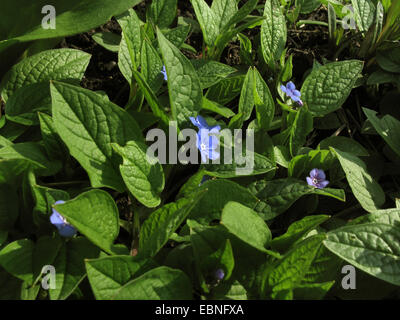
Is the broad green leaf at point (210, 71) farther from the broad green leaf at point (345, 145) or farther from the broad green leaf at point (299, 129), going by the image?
the broad green leaf at point (345, 145)

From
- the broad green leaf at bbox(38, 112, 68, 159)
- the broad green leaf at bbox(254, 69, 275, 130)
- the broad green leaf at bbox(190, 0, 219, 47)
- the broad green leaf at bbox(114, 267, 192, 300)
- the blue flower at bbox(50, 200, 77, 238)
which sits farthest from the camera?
the broad green leaf at bbox(190, 0, 219, 47)

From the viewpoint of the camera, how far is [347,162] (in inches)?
75.1

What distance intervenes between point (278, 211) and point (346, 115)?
0.95m

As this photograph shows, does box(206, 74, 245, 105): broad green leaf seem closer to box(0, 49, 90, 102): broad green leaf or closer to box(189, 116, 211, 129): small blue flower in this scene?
box(189, 116, 211, 129): small blue flower

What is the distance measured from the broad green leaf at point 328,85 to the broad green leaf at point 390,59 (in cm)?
32

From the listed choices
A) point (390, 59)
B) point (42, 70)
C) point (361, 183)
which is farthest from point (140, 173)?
point (390, 59)

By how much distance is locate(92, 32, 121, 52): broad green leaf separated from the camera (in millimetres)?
2303

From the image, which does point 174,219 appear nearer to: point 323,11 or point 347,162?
point 347,162

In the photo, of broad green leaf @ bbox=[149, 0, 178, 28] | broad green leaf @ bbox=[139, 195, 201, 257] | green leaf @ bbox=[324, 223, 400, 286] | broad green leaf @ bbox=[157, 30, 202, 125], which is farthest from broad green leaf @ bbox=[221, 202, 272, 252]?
broad green leaf @ bbox=[149, 0, 178, 28]

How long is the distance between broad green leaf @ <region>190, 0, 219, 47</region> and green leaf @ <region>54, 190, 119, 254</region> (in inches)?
41.7

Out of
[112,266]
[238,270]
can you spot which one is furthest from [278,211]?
[112,266]
